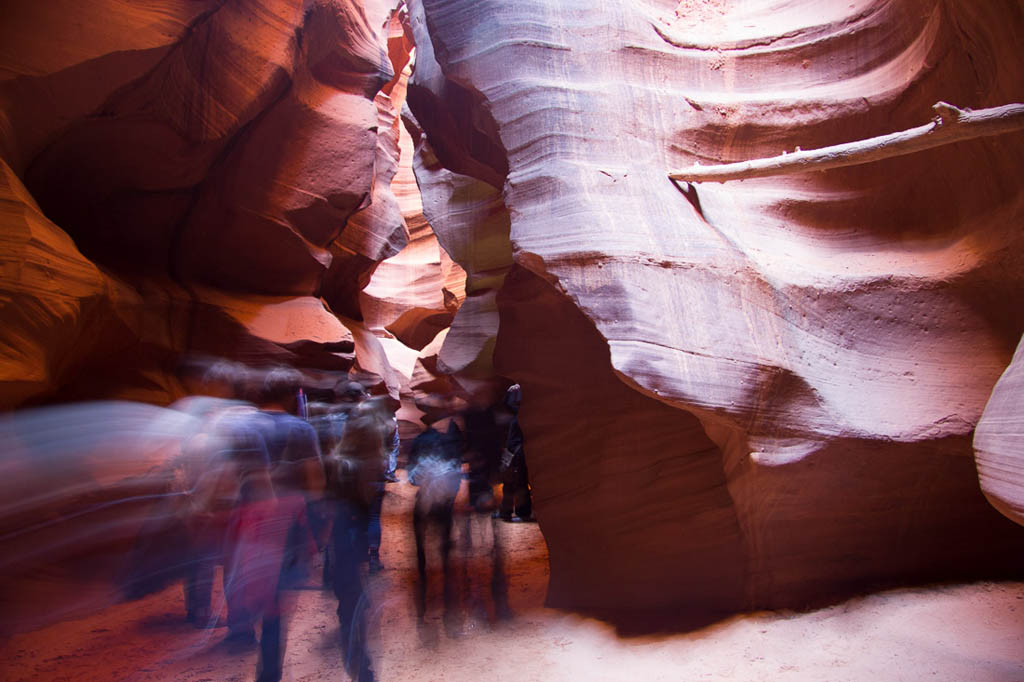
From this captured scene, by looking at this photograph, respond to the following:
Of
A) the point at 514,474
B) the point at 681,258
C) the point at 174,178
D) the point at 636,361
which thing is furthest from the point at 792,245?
the point at 174,178

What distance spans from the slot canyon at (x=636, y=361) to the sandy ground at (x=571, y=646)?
0.06 ft

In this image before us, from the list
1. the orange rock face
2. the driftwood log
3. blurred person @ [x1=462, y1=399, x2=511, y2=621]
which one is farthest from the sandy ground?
the driftwood log

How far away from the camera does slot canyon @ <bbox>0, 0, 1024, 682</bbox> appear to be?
2645 millimetres

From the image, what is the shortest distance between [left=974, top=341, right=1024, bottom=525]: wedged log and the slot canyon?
0.02 metres

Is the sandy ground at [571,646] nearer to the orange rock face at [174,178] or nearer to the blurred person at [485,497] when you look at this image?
the blurred person at [485,497]

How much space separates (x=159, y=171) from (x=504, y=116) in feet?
11.1

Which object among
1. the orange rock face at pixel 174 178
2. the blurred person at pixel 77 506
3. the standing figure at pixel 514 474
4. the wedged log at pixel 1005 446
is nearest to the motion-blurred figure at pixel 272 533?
the blurred person at pixel 77 506

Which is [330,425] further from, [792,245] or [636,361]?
[792,245]

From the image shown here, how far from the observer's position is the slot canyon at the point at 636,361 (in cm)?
264

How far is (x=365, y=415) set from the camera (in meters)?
A: 3.43

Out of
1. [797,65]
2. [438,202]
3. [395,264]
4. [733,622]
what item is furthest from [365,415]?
[395,264]

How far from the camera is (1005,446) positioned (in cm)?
238

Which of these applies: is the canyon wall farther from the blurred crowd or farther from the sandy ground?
the blurred crowd

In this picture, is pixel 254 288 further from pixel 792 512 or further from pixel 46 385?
pixel 792 512
